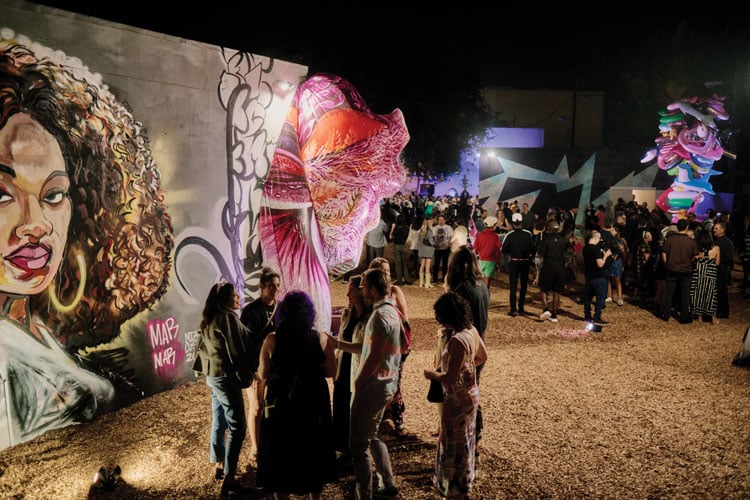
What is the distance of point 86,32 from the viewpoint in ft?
17.9

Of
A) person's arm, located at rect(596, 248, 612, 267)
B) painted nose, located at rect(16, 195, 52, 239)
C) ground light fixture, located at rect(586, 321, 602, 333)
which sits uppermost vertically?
painted nose, located at rect(16, 195, 52, 239)

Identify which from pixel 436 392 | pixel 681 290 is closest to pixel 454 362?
pixel 436 392

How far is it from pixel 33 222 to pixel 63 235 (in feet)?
1.03

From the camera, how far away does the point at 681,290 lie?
1041 centimetres

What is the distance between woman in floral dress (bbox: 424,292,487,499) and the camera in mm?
3920

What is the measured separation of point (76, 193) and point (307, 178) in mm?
2992

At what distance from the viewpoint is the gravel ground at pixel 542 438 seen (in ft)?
15.1

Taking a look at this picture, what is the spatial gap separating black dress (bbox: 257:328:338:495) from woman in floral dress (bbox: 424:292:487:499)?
89cm

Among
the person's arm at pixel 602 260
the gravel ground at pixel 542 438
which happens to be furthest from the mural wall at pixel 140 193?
the person's arm at pixel 602 260

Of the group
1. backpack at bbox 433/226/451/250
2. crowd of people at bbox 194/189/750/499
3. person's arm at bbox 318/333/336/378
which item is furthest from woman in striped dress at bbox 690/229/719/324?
person's arm at bbox 318/333/336/378

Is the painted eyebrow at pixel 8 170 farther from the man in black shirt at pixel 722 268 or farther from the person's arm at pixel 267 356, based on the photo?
the man in black shirt at pixel 722 268

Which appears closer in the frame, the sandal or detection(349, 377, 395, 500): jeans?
detection(349, 377, 395, 500): jeans

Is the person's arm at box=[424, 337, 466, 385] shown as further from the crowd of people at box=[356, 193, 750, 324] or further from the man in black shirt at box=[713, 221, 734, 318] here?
the man in black shirt at box=[713, 221, 734, 318]

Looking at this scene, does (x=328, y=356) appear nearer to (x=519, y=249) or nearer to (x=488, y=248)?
(x=519, y=249)
